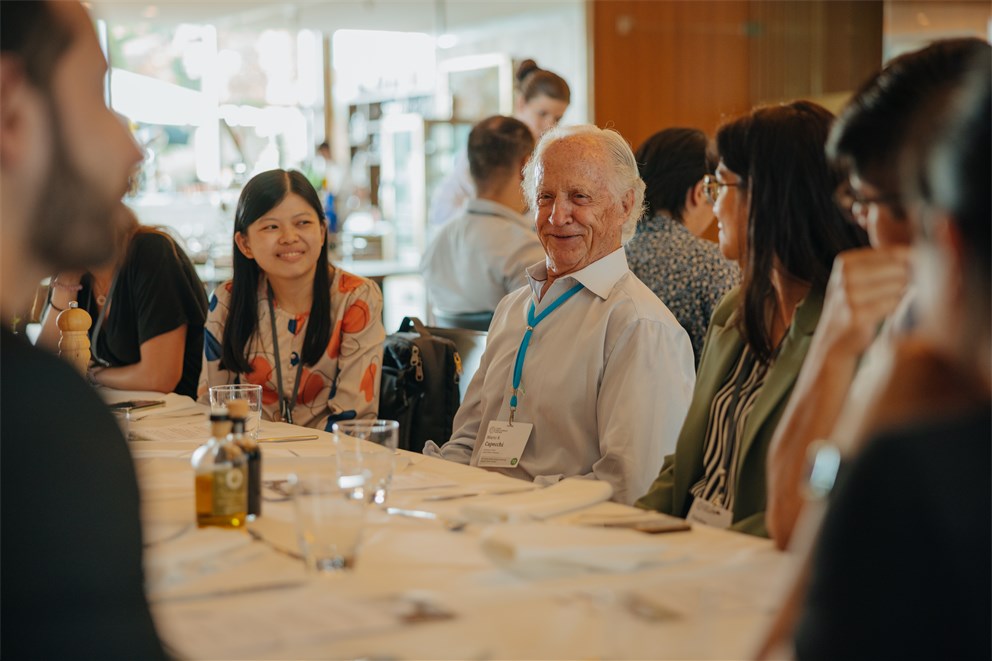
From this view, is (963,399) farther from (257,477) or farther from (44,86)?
(257,477)

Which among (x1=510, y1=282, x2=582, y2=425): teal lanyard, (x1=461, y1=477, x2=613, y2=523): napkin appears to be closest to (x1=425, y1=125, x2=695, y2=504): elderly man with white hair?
(x1=510, y1=282, x2=582, y2=425): teal lanyard

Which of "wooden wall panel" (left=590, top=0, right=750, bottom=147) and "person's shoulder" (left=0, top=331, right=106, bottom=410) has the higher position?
"wooden wall panel" (left=590, top=0, right=750, bottom=147)

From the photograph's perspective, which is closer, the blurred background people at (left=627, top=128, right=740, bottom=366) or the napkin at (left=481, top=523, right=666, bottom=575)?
the napkin at (left=481, top=523, right=666, bottom=575)

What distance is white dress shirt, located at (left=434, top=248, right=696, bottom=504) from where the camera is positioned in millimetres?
2352

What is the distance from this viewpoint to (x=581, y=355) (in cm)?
250

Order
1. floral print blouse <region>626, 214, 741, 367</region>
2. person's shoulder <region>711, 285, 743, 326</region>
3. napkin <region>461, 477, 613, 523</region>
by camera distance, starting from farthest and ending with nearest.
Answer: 1. floral print blouse <region>626, 214, 741, 367</region>
2. person's shoulder <region>711, 285, 743, 326</region>
3. napkin <region>461, 477, 613, 523</region>

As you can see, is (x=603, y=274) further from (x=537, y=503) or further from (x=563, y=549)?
(x=563, y=549)

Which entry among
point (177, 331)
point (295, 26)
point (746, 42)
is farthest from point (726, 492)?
point (295, 26)

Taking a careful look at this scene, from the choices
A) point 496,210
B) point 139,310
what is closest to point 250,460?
point 139,310

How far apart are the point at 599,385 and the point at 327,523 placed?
1193 millimetres

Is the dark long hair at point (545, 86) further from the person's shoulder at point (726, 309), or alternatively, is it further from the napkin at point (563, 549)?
the napkin at point (563, 549)

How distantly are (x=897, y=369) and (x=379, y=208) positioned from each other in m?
8.93

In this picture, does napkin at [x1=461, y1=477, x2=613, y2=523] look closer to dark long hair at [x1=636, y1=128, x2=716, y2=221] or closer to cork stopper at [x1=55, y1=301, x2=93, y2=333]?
cork stopper at [x1=55, y1=301, x2=93, y2=333]

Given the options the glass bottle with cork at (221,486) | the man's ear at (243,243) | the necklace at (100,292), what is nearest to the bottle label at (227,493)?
the glass bottle with cork at (221,486)
